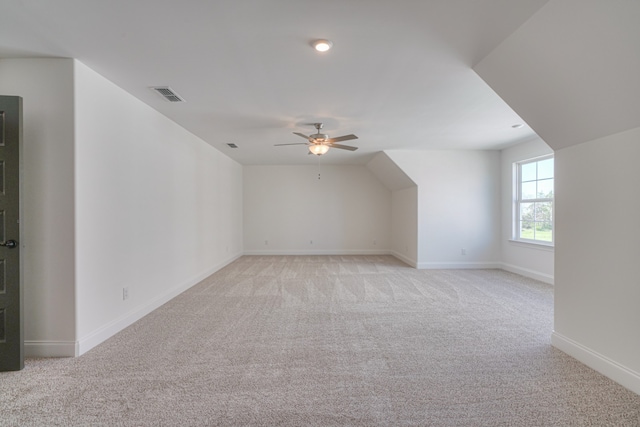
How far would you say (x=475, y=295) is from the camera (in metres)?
4.40

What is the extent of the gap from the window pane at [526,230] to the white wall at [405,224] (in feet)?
6.39

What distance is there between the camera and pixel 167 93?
3.26 m

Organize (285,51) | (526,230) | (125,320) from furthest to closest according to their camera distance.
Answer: (526,230) → (125,320) → (285,51)

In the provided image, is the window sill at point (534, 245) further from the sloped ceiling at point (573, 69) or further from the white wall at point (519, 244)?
the sloped ceiling at point (573, 69)

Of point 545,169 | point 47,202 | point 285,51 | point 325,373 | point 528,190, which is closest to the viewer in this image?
point 325,373

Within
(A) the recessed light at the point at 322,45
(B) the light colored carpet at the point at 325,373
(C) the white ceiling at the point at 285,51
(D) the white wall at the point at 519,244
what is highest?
(C) the white ceiling at the point at 285,51

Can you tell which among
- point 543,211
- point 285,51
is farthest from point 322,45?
point 543,211

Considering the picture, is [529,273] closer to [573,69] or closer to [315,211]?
[573,69]

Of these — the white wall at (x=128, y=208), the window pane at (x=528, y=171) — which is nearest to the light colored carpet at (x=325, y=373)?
the white wall at (x=128, y=208)

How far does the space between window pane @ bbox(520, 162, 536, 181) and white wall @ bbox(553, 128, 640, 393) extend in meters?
3.32

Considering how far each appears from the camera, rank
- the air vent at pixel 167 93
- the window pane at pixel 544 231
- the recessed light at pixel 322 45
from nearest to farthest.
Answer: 1. the recessed light at pixel 322 45
2. the air vent at pixel 167 93
3. the window pane at pixel 544 231

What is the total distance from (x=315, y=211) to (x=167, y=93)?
564 centimetres

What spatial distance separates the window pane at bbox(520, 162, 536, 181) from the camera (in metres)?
5.57

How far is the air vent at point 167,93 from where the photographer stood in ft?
10.2
